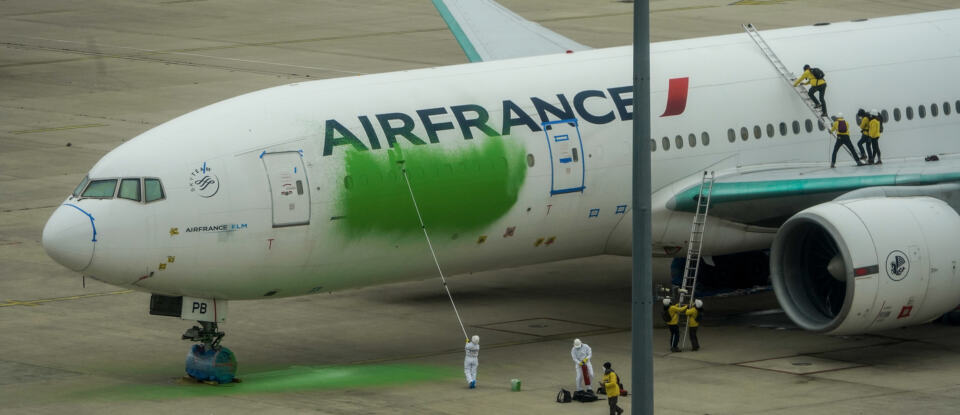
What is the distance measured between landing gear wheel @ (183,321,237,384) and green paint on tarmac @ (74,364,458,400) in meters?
0.16

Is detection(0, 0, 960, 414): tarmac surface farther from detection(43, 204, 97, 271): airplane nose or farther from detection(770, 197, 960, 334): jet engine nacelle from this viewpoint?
detection(43, 204, 97, 271): airplane nose

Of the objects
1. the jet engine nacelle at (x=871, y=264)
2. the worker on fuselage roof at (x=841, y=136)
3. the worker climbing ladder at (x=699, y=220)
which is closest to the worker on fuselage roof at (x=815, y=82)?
the worker on fuselage roof at (x=841, y=136)

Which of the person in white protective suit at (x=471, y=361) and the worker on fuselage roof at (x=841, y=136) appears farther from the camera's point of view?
the worker on fuselage roof at (x=841, y=136)

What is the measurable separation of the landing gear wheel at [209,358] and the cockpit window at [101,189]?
8.68 ft

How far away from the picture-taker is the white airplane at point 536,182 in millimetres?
26266

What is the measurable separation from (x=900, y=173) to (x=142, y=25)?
44889 millimetres

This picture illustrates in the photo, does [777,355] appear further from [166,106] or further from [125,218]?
[166,106]

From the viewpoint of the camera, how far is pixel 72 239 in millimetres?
25422

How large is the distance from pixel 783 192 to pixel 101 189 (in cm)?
1201

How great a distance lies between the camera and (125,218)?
25.7 m

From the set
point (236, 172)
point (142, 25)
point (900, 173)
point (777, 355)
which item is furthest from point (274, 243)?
point (142, 25)

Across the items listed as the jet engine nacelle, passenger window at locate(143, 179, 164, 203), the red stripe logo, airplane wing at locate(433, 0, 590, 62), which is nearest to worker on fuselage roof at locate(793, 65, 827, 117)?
the red stripe logo

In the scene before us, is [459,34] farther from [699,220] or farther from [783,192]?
[783,192]

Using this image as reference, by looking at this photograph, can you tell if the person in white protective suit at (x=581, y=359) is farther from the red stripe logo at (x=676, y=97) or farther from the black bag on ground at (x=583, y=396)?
the red stripe logo at (x=676, y=97)
